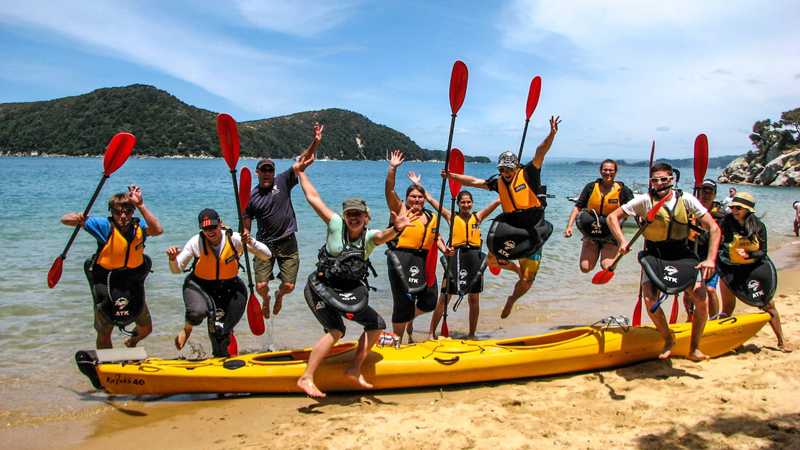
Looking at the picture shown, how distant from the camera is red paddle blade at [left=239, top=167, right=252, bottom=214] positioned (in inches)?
196

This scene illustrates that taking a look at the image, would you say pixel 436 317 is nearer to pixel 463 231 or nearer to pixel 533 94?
pixel 463 231

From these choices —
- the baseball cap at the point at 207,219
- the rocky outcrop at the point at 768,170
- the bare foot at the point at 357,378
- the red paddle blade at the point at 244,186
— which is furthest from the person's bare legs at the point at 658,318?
the rocky outcrop at the point at 768,170

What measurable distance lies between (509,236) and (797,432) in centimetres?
279

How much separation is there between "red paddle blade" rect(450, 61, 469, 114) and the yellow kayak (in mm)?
2565

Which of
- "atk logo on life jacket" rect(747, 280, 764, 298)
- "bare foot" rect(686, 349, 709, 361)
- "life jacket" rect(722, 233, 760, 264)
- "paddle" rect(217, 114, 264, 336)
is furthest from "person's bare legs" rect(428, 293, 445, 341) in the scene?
"atk logo on life jacket" rect(747, 280, 764, 298)

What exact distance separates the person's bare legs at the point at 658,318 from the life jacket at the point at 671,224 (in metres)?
0.43

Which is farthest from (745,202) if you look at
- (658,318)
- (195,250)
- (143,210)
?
(143,210)

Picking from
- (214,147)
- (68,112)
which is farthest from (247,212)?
(68,112)

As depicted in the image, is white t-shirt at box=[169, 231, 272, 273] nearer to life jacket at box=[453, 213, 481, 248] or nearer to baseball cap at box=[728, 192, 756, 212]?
life jacket at box=[453, 213, 481, 248]

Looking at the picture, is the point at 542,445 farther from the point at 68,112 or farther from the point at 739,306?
the point at 68,112

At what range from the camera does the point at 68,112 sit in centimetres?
8575

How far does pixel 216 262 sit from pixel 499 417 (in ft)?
8.49

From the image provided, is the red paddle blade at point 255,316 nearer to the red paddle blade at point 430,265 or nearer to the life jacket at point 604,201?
the red paddle blade at point 430,265

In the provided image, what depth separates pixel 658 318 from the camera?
175 inches
